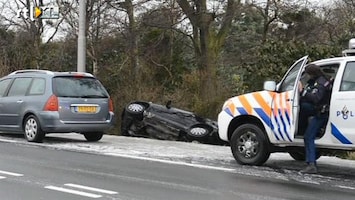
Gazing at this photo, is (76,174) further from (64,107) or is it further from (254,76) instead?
(254,76)

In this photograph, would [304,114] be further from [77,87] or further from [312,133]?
[77,87]

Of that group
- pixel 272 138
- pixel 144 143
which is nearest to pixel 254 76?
pixel 144 143

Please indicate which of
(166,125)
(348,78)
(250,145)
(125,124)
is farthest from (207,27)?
(348,78)

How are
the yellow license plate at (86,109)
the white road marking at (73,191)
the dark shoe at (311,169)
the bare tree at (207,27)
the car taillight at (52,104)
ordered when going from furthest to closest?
the bare tree at (207,27)
the yellow license plate at (86,109)
the car taillight at (52,104)
the dark shoe at (311,169)
the white road marking at (73,191)

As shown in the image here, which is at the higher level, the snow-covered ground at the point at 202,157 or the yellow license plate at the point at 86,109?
the yellow license plate at the point at 86,109

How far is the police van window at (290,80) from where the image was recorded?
33.2 ft

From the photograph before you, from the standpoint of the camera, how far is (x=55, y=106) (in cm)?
1367

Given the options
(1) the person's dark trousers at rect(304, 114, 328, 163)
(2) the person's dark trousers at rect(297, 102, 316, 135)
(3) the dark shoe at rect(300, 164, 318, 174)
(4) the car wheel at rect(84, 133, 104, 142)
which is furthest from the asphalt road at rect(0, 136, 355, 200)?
(4) the car wheel at rect(84, 133, 104, 142)

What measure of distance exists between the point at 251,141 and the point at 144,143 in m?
4.30

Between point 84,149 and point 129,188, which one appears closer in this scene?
point 129,188

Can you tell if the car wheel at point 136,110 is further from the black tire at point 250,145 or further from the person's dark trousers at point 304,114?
the person's dark trousers at point 304,114

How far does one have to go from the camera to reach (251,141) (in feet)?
34.8

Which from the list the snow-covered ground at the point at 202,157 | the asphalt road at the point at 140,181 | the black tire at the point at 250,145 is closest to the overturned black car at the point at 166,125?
the snow-covered ground at the point at 202,157

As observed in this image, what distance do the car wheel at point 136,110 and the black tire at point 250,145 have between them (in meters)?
5.91
